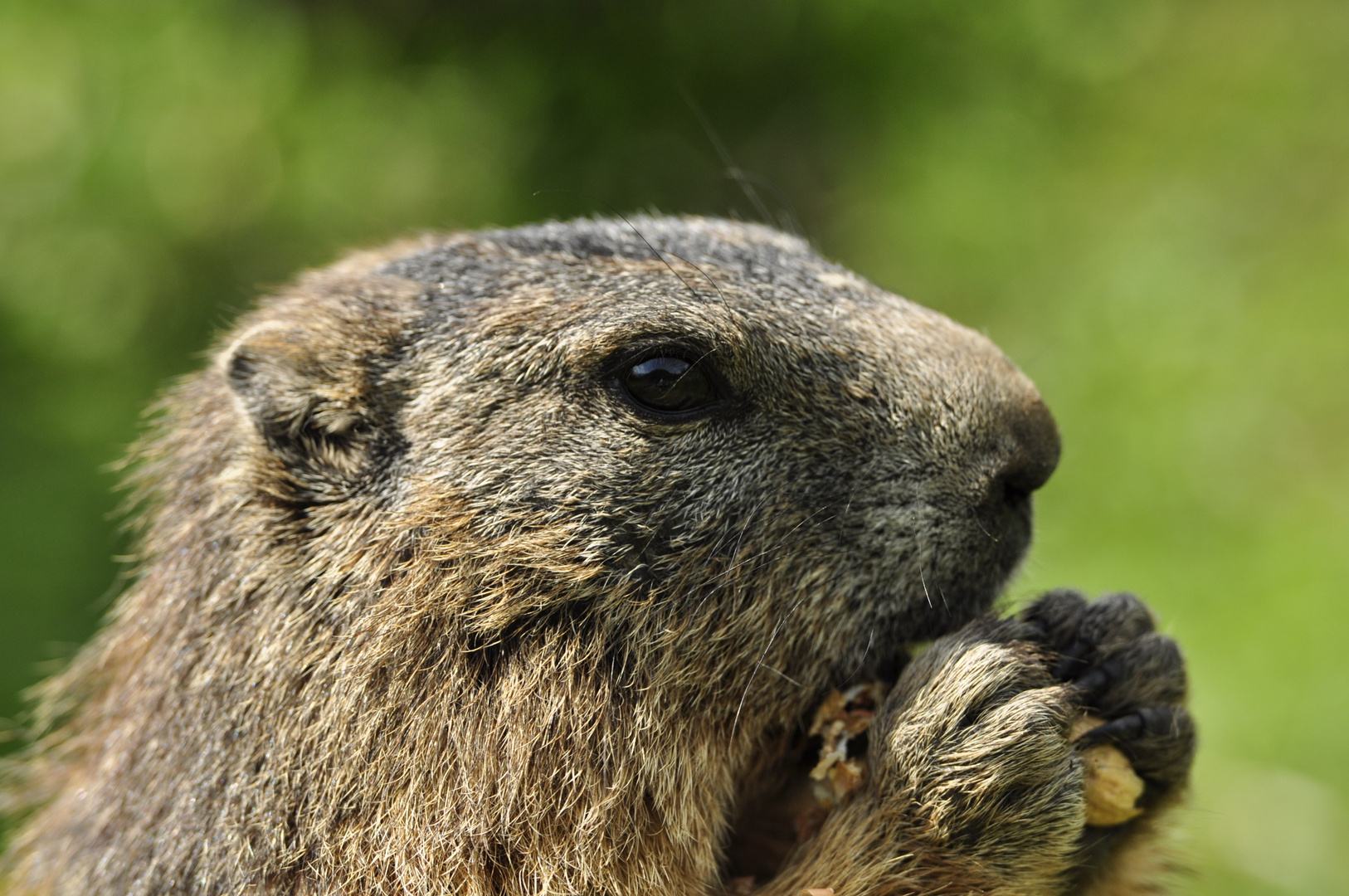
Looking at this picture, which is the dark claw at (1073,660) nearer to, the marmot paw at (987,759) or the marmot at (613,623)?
the marmot at (613,623)

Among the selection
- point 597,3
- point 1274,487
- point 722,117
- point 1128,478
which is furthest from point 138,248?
point 1274,487

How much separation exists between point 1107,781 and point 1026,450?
0.78 metres

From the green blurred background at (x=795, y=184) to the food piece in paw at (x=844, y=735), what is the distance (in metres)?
5.49

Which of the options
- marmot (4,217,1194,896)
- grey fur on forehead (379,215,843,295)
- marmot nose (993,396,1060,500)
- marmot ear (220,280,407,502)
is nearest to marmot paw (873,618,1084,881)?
marmot (4,217,1194,896)

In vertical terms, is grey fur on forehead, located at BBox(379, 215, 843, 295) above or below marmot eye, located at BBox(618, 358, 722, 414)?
above

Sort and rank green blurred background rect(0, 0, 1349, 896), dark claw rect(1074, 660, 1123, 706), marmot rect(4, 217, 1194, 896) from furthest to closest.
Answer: green blurred background rect(0, 0, 1349, 896) < dark claw rect(1074, 660, 1123, 706) < marmot rect(4, 217, 1194, 896)

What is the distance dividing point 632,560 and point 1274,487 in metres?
6.59

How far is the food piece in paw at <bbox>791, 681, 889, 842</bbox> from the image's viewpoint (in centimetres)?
283

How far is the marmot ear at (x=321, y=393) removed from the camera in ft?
9.75

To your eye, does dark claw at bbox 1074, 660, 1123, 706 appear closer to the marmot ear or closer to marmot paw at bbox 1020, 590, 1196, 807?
marmot paw at bbox 1020, 590, 1196, 807

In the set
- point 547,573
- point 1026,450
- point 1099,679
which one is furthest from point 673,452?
point 1099,679

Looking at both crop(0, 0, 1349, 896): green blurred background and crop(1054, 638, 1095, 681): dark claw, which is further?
crop(0, 0, 1349, 896): green blurred background

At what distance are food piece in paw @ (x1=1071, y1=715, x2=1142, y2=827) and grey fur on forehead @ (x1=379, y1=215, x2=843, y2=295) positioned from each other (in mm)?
1397

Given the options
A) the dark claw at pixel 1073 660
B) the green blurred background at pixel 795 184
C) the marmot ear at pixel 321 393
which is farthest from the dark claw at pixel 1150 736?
the green blurred background at pixel 795 184
